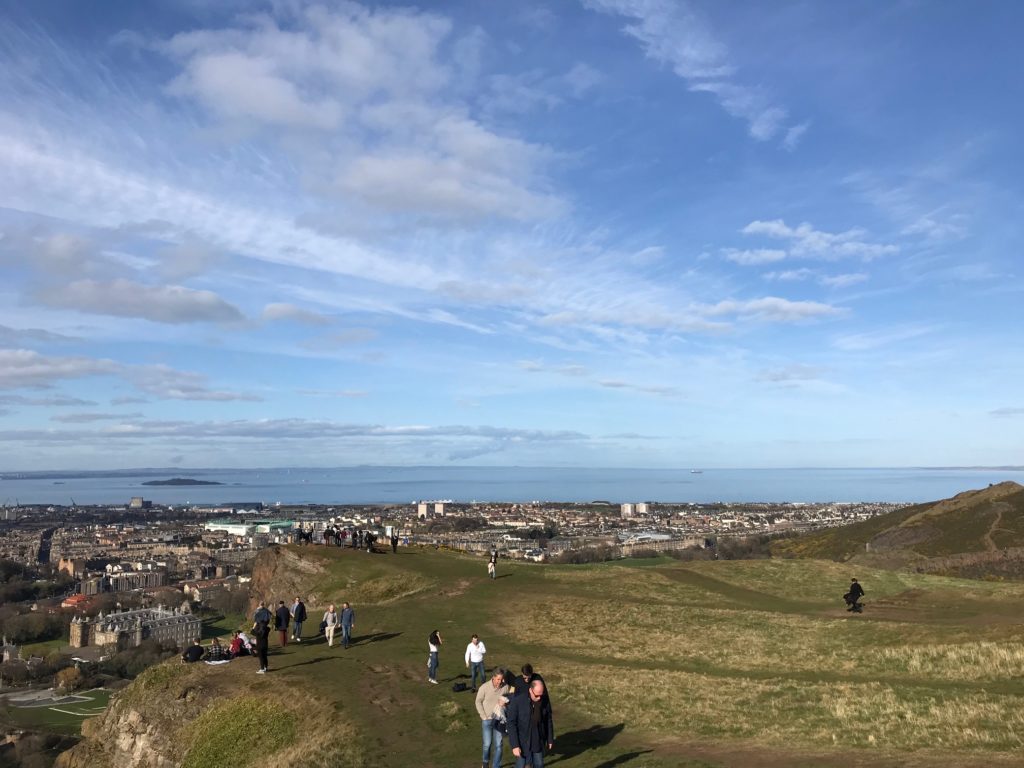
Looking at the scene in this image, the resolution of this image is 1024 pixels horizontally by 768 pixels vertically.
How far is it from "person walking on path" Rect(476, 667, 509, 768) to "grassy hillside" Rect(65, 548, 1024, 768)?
60.1 inches

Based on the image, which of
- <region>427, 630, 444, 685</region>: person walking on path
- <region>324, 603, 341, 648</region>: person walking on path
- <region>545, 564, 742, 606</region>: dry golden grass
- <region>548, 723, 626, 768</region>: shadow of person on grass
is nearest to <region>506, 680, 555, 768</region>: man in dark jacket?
<region>548, 723, 626, 768</region>: shadow of person on grass

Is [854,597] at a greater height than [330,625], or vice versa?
[330,625]

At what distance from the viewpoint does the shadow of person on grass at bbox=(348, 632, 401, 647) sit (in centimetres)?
2575

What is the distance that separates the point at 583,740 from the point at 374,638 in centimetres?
1275

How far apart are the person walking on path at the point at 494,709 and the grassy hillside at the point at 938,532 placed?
6323cm

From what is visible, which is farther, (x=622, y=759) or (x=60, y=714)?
(x=60, y=714)

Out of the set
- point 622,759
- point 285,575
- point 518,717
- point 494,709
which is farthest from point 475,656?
point 285,575

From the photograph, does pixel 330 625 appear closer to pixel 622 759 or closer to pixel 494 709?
pixel 494 709

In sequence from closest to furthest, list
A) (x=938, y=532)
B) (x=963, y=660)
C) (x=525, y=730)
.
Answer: (x=525, y=730)
(x=963, y=660)
(x=938, y=532)

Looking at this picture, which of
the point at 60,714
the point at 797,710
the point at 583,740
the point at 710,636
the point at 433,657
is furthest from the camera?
the point at 60,714

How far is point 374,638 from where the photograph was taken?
26266 millimetres

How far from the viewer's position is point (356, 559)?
135ft

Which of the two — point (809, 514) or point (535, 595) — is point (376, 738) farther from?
point (809, 514)

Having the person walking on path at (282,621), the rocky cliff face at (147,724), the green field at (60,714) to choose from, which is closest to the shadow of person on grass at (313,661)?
the rocky cliff face at (147,724)
